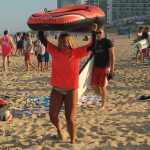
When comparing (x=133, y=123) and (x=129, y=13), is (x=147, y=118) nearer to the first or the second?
(x=133, y=123)

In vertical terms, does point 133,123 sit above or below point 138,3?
below

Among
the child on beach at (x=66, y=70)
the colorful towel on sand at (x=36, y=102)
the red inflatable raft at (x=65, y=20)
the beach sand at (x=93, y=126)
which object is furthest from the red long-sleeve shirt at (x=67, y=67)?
the colorful towel on sand at (x=36, y=102)

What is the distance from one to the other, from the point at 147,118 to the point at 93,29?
234cm

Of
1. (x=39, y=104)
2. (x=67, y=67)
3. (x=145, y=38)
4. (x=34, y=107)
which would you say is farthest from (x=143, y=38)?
(x=67, y=67)

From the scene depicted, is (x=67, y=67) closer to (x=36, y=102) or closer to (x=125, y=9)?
(x=36, y=102)

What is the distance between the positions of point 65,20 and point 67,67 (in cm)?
62

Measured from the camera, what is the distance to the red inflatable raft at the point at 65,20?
5273 millimetres

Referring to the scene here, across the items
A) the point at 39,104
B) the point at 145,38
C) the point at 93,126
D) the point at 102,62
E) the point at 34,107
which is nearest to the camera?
the point at 93,126

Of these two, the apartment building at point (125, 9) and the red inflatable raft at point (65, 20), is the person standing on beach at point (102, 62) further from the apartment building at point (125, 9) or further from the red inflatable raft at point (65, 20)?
the apartment building at point (125, 9)

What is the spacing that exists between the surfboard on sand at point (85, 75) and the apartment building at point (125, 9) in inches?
6410

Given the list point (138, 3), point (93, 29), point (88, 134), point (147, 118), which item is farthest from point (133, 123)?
point (138, 3)

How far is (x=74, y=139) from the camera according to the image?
5.57 m

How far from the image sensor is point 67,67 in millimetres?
5320

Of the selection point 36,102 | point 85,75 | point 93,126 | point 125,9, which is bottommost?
point 93,126
